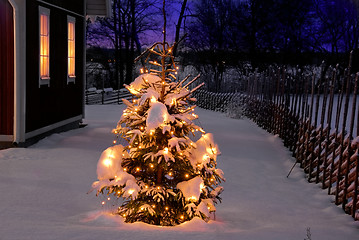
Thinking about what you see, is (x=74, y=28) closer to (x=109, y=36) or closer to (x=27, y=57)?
(x=27, y=57)

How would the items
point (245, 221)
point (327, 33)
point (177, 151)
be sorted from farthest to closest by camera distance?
point (327, 33)
point (245, 221)
point (177, 151)

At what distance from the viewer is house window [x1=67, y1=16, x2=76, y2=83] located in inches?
528

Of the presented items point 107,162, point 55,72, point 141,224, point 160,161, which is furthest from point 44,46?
point 141,224

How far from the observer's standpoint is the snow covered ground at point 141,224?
4586 millimetres

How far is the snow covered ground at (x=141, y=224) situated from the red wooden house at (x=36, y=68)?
68 centimetres

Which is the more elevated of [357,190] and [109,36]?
[109,36]

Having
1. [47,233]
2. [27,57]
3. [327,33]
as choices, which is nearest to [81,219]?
[47,233]

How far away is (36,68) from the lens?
35.4 ft

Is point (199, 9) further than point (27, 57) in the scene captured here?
Yes

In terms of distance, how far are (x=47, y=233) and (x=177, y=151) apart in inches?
62.8

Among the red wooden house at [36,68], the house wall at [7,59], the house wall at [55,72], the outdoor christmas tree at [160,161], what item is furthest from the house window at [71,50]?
the outdoor christmas tree at [160,161]

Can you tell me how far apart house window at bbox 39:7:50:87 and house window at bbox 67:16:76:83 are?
185 centimetres

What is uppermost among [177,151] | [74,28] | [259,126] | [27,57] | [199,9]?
[199,9]

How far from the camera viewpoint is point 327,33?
34750 mm
